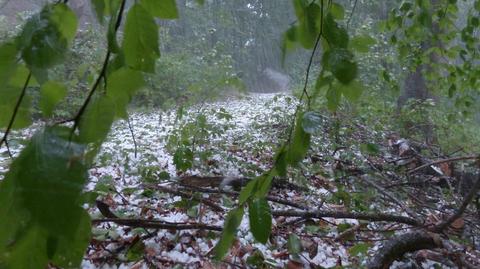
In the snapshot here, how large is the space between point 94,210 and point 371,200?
119 centimetres

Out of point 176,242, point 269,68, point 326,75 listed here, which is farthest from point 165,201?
point 269,68

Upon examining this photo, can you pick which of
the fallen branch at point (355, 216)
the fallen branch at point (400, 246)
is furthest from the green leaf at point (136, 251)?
the fallen branch at point (400, 246)

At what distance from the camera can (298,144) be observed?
42cm

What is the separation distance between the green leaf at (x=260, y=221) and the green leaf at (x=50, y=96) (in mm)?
227

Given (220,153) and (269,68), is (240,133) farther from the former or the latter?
(269,68)

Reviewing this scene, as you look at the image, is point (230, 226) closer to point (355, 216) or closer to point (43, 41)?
point (43, 41)

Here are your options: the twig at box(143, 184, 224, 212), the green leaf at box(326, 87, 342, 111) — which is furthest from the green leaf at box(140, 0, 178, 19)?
the twig at box(143, 184, 224, 212)

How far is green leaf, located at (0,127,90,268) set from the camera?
0.20m

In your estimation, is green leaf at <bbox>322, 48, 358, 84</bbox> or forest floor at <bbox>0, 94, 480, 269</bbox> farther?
forest floor at <bbox>0, 94, 480, 269</bbox>

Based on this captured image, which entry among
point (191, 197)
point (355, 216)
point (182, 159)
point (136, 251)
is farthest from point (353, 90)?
point (182, 159)

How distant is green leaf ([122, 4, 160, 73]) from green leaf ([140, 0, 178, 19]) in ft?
0.04

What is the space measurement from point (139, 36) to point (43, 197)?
149 millimetres

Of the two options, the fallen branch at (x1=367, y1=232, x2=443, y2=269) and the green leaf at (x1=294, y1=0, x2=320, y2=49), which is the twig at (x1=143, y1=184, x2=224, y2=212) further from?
the green leaf at (x1=294, y1=0, x2=320, y2=49)

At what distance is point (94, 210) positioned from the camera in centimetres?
147
